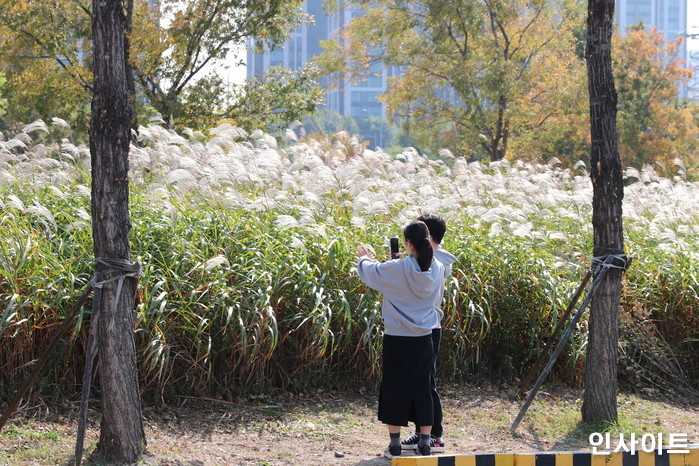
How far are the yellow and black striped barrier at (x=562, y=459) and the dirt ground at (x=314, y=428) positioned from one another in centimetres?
78

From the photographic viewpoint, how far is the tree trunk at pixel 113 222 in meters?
4.54

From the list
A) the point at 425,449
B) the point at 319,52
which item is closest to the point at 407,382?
the point at 425,449

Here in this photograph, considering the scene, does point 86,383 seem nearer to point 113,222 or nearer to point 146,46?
point 113,222

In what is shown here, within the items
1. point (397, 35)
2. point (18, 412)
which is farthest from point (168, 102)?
point (18, 412)

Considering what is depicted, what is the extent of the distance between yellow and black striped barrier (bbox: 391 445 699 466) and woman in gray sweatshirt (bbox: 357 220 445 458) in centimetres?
58

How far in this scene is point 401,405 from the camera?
492 cm

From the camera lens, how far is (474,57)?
18.4m

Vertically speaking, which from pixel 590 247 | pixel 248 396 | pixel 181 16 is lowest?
pixel 248 396

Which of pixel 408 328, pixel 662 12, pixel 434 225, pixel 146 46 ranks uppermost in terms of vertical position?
pixel 662 12

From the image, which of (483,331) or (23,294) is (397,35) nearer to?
(483,331)

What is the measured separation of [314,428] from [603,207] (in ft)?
8.71

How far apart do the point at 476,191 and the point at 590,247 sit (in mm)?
1518

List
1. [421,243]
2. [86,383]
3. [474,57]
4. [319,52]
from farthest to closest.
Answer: [319,52] → [474,57] → [421,243] → [86,383]

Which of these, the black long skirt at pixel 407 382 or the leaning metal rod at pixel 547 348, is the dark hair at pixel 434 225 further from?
the leaning metal rod at pixel 547 348
